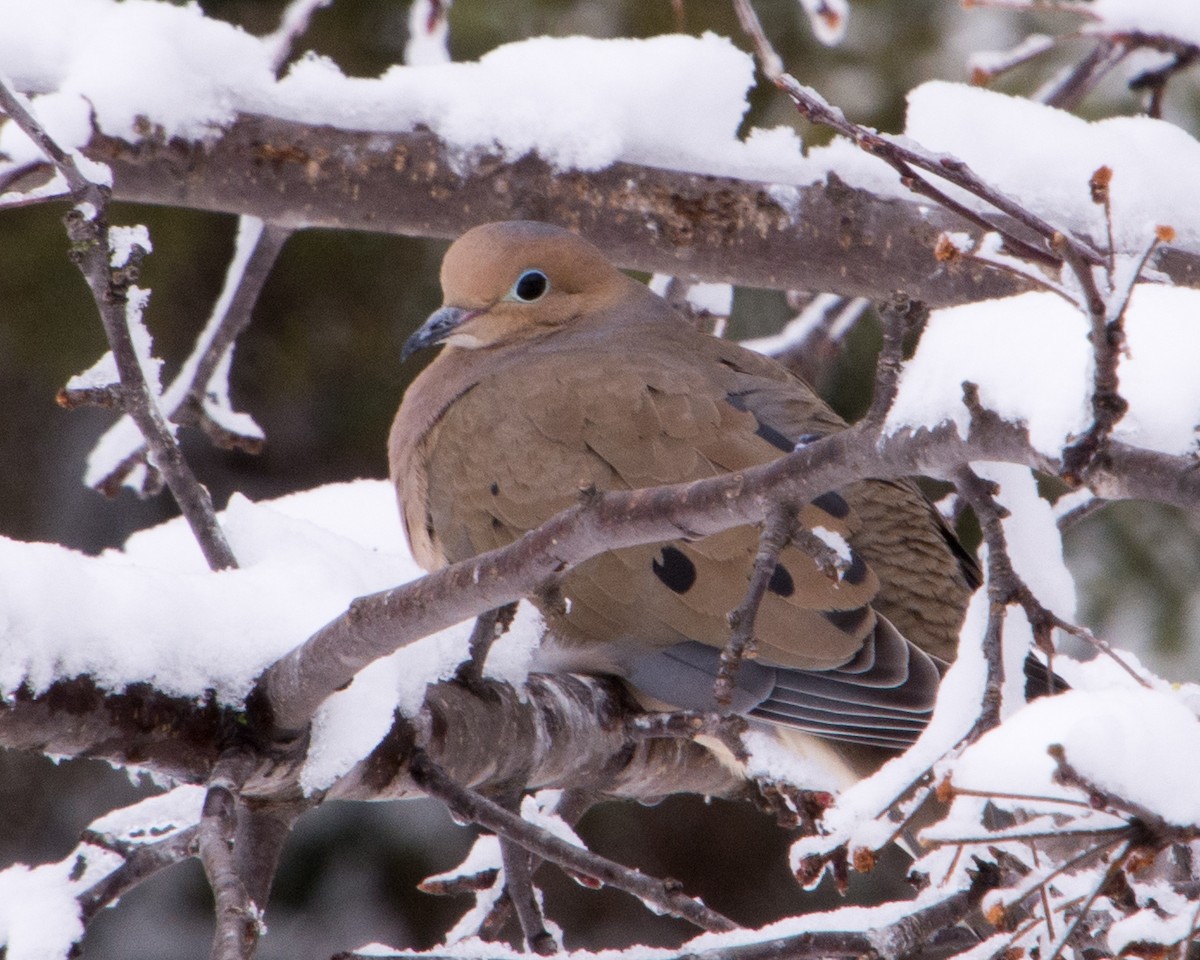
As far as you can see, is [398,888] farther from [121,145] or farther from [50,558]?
[50,558]

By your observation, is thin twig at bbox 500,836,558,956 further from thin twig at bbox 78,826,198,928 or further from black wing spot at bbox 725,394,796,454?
black wing spot at bbox 725,394,796,454

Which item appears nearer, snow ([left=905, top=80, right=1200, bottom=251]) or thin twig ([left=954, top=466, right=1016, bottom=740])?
thin twig ([left=954, top=466, right=1016, bottom=740])

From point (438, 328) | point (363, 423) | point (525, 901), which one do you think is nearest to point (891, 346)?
point (525, 901)

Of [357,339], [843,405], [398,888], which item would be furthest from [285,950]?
[843,405]

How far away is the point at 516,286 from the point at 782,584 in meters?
0.96

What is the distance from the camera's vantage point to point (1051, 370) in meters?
1.20

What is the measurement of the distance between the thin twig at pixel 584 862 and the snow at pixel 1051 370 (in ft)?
1.84

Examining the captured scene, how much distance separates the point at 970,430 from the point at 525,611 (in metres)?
1.04

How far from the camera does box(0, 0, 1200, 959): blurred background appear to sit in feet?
13.3

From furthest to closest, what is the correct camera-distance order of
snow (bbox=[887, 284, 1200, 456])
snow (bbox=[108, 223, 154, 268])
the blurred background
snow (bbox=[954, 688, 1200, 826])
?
the blurred background < snow (bbox=[108, 223, 154, 268]) < snow (bbox=[887, 284, 1200, 456]) < snow (bbox=[954, 688, 1200, 826])

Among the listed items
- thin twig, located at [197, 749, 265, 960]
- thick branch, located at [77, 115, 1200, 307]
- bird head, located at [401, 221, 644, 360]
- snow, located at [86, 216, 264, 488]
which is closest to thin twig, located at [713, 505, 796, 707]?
thin twig, located at [197, 749, 265, 960]

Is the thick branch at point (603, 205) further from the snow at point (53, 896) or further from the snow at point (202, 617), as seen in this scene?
the snow at point (53, 896)

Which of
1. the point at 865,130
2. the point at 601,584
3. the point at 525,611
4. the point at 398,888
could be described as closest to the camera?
the point at 865,130

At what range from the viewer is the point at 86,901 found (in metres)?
1.57
